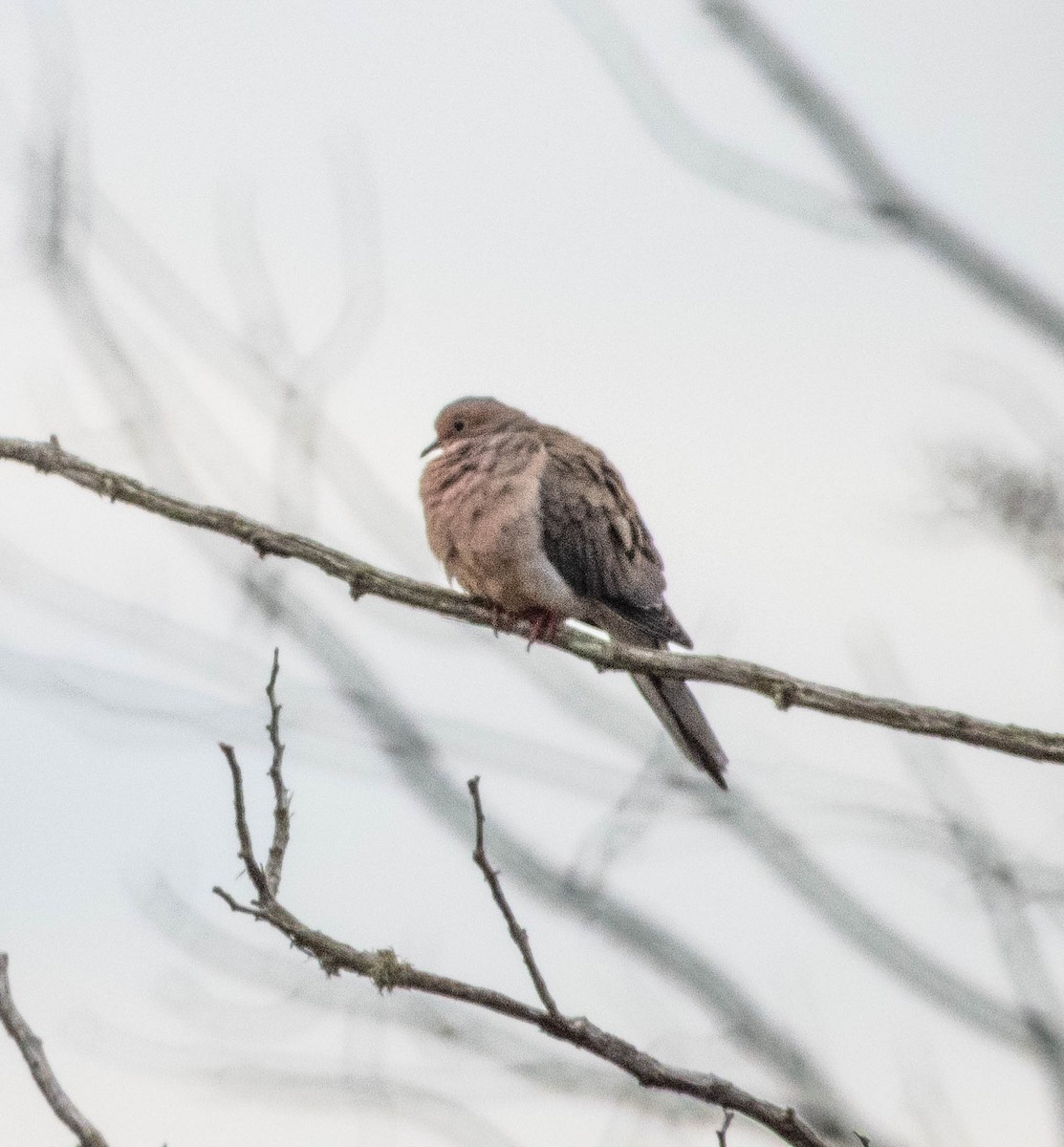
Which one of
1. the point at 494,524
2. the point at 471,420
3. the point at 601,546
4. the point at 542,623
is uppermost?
the point at 471,420

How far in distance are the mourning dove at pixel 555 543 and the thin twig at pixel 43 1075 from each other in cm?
246

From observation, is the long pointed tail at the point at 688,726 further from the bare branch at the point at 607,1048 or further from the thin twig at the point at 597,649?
the bare branch at the point at 607,1048

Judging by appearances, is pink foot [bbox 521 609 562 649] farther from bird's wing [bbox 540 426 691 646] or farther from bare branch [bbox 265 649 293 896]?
bare branch [bbox 265 649 293 896]

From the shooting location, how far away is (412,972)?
2.87 metres

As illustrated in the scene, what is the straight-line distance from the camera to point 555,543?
500cm

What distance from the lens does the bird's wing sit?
16.6 feet

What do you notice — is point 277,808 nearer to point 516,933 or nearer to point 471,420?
point 516,933

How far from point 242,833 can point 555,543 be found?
2.28 metres

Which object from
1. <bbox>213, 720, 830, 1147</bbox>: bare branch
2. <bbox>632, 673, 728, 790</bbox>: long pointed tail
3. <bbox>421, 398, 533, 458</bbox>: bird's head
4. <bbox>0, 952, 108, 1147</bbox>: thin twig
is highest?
Result: <bbox>421, 398, 533, 458</bbox>: bird's head

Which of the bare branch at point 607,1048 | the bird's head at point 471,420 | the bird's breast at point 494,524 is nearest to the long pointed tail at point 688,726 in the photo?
the bird's breast at point 494,524

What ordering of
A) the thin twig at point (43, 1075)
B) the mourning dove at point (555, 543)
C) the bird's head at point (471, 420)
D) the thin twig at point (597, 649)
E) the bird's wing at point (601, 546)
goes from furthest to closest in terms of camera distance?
the bird's head at point (471, 420)
the bird's wing at point (601, 546)
the mourning dove at point (555, 543)
the thin twig at point (597, 649)
the thin twig at point (43, 1075)

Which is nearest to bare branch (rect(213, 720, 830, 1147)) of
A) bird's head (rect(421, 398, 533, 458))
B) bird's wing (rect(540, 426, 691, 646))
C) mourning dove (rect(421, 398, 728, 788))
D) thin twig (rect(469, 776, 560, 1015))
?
thin twig (rect(469, 776, 560, 1015))

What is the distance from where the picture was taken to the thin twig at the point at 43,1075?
2.22m

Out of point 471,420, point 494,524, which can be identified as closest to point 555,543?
point 494,524
